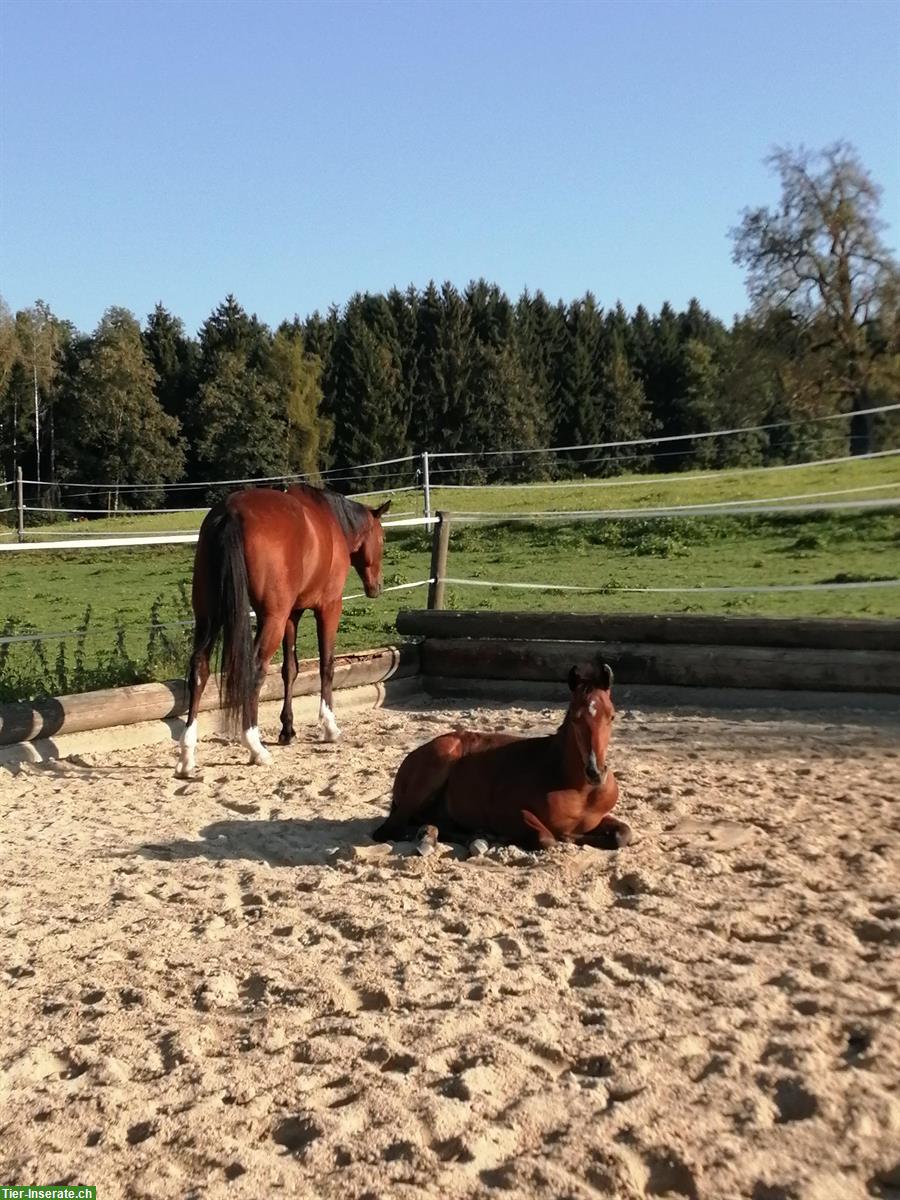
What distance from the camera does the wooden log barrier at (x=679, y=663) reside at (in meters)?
6.75

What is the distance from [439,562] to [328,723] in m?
2.42

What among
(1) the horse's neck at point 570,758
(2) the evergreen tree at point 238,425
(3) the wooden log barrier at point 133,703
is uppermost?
(2) the evergreen tree at point 238,425

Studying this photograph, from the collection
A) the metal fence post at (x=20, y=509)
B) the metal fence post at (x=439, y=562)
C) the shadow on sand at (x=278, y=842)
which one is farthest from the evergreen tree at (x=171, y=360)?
the shadow on sand at (x=278, y=842)

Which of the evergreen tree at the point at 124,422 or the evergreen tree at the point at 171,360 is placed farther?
the evergreen tree at the point at 171,360

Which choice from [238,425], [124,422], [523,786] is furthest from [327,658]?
[124,422]

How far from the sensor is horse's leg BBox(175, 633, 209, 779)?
574 cm

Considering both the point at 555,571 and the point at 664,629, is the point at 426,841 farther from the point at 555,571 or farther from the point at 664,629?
the point at 555,571

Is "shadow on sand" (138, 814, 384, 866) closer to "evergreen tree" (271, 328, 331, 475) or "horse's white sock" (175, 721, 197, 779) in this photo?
"horse's white sock" (175, 721, 197, 779)

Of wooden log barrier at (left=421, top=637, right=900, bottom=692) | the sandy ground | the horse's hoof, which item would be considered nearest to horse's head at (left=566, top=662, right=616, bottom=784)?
the sandy ground

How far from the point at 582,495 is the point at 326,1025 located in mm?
18604

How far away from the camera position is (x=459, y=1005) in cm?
283

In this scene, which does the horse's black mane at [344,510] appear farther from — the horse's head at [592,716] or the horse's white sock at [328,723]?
the horse's head at [592,716]

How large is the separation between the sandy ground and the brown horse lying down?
14 cm

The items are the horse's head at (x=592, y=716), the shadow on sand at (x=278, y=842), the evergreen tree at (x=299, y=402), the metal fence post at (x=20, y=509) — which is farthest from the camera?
the evergreen tree at (x=299, y=402)
